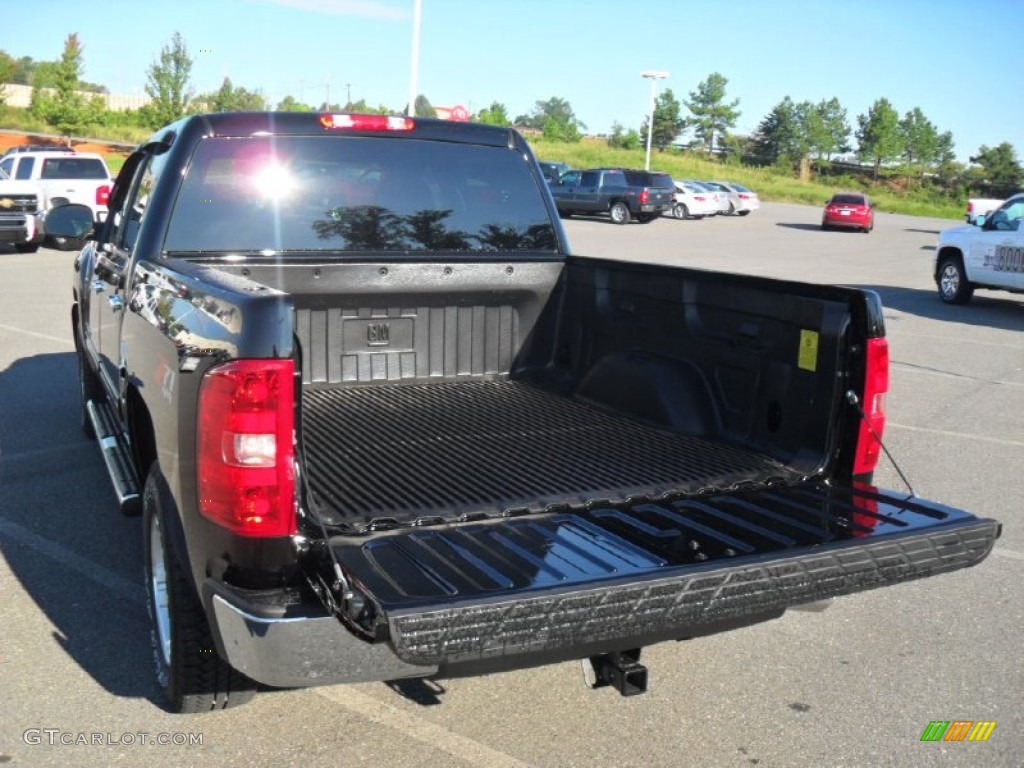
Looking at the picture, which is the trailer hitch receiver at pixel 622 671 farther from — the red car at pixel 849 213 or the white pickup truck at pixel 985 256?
the red car at pixel 849 213

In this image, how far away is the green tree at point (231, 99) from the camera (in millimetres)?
51469

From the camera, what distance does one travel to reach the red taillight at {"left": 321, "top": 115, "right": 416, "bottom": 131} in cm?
475

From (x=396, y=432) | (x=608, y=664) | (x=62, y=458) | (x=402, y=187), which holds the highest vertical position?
(x=402, y=187)

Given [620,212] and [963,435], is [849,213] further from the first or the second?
[963,435]

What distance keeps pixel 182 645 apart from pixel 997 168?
353ft

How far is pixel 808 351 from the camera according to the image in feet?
12.5

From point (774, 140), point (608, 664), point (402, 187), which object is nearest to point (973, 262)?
point (402, 187)

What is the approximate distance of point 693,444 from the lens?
425 centimetres

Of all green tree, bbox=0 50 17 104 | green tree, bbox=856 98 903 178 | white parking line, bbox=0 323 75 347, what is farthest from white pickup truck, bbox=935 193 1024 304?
green tree, bbox=856 98 903 178

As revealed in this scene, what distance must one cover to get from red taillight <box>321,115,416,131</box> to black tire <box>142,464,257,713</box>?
6.39ft

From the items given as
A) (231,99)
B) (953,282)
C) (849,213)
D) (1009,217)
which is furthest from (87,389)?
(231,99)

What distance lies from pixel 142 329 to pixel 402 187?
1.65m

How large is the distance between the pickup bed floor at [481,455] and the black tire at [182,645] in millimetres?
467

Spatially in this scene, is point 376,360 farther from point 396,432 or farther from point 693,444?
point 693,444
